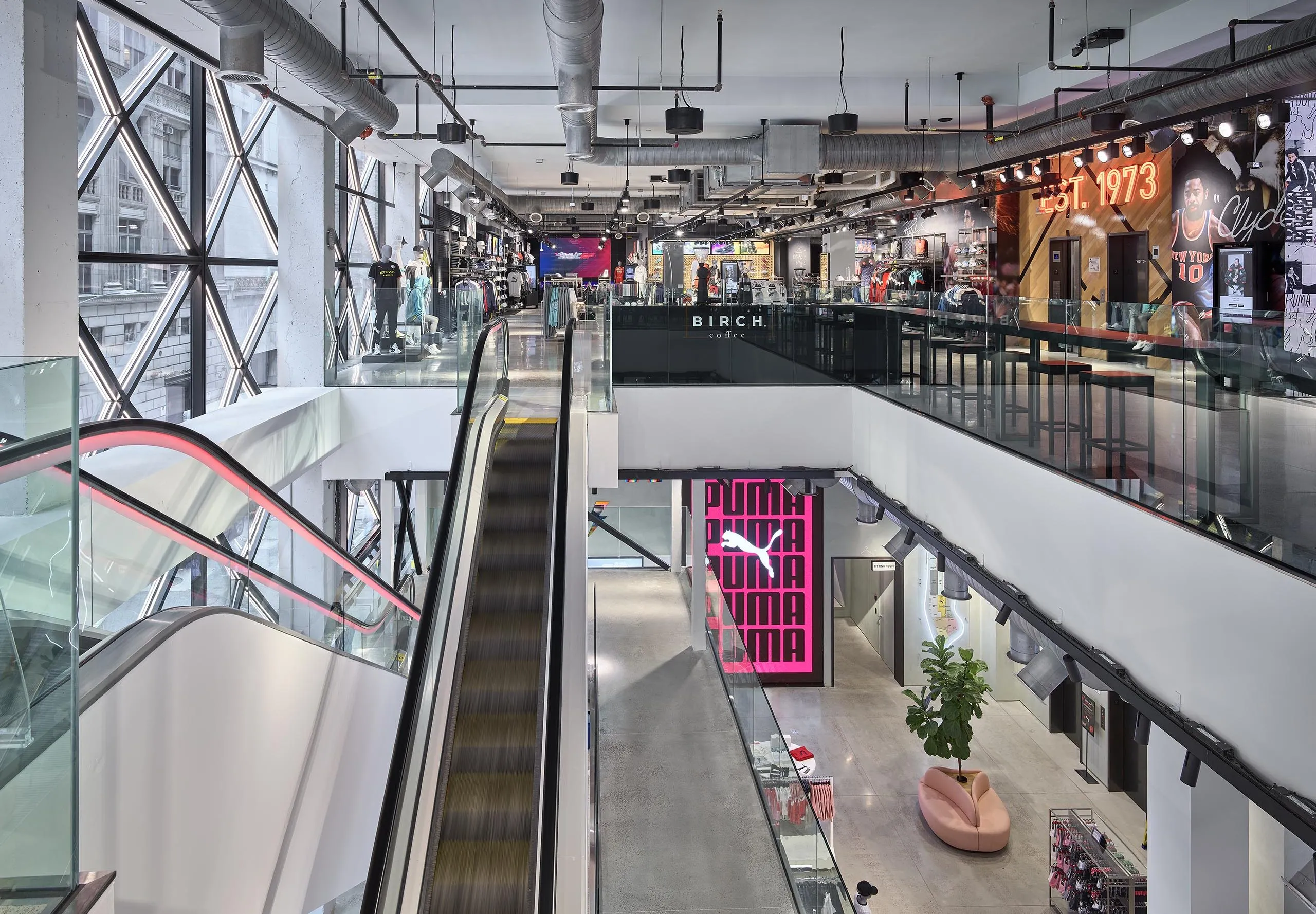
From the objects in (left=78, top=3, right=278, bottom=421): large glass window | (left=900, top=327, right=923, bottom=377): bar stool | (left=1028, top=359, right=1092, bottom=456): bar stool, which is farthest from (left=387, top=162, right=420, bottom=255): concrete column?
(left=1028, top=359, right=1092, bottom=456): bar stool

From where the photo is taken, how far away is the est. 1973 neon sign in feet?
49.1

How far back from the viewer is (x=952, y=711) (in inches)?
465

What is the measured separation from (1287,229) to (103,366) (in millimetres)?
11335

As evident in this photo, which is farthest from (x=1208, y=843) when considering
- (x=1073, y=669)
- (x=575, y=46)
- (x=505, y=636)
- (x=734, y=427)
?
(x=734, y=427)

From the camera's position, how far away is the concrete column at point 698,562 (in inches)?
583

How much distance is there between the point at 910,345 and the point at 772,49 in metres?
3.75

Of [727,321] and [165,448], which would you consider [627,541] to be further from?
[165,448]

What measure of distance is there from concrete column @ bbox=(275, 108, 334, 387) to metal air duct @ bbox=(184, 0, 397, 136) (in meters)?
2.08

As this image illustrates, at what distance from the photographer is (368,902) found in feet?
9.34

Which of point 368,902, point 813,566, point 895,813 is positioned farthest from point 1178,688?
point 813,566

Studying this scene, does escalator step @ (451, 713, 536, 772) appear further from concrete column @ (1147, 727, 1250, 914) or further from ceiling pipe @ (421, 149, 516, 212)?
ceiling pipe @ (421, 149, 516, 212)

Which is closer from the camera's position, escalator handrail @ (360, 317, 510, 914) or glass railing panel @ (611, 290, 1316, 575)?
escalator handrail @ (360, 317, 510, 914)

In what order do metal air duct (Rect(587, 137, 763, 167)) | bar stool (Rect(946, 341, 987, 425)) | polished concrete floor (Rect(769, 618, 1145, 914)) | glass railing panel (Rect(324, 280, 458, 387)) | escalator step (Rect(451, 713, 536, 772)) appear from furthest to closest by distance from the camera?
metal air duct (Rect(587, 137, 763, 167)) → glass railing panel (Rect(324, 280, 458, 387)) → polished concrete floor (Rect(769, 618, 1145, 914)) → bar stool (Rect(946, 341, 987, 425)) → escalator step (Rect(451, 713, 536, 772))

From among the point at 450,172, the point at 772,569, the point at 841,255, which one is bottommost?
the point at 772,569
